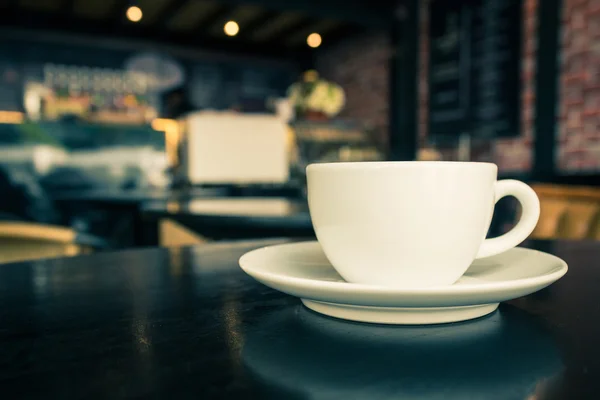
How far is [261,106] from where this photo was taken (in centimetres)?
398

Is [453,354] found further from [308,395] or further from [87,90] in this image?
[87,90]

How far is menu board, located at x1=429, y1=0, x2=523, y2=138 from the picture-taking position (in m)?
3.43

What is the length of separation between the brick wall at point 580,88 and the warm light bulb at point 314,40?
289 cm

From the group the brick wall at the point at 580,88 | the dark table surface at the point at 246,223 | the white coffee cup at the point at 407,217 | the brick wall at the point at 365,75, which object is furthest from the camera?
the brick wall at the point at 365,75

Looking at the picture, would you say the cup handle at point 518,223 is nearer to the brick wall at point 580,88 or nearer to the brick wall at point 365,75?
the brick wall at point 580,88

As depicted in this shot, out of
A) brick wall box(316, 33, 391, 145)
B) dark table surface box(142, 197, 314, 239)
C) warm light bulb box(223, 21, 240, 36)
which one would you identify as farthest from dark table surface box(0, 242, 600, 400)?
brick wall box(316, 33, 391, 145)

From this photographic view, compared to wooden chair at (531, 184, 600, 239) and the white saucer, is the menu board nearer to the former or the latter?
wooden chair at (531, 184, 600, 239)

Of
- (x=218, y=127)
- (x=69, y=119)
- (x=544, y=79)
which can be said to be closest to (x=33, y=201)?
(x=69, y=119)

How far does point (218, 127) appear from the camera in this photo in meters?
3.63

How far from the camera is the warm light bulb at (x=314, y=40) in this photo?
18.0 ft

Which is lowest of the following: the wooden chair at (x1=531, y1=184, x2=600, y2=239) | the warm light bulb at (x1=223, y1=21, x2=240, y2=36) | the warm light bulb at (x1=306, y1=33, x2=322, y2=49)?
the wooden chair at (x1=531, y1=184, x2=600, y2=239)

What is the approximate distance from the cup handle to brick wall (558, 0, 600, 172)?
9.40 feet

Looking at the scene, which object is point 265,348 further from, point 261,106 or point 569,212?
point 261,106

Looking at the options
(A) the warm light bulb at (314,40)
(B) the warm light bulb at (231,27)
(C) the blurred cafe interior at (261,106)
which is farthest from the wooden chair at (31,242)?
(A) the warm light bulb at (314,40)
